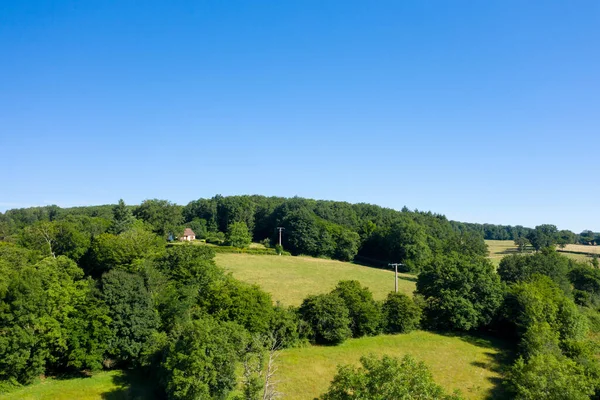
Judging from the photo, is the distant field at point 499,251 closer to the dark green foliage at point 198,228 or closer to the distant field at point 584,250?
the distant field at point 584,250

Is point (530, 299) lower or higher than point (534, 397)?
higher

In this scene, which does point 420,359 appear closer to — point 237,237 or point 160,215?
point 237,237

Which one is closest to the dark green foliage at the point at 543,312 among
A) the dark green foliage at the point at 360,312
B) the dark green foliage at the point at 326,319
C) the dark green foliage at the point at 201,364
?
the dark green foliage at the point at 360,312

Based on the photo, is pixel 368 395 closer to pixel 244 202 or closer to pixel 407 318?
pixel 407 318

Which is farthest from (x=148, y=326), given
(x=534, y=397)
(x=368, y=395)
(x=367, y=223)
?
(x=367, y=223)

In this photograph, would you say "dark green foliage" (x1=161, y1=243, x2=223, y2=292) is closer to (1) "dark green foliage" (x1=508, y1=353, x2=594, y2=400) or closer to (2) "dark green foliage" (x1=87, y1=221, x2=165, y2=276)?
(2) "dark green foliage" (x1=87, y1=221, x2=165, y2=276)

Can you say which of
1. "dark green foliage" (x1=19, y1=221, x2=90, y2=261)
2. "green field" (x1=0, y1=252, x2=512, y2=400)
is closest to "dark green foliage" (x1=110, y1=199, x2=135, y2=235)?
"dark green foliage" (x1=19, y1=221, x2=90, y2=261)
